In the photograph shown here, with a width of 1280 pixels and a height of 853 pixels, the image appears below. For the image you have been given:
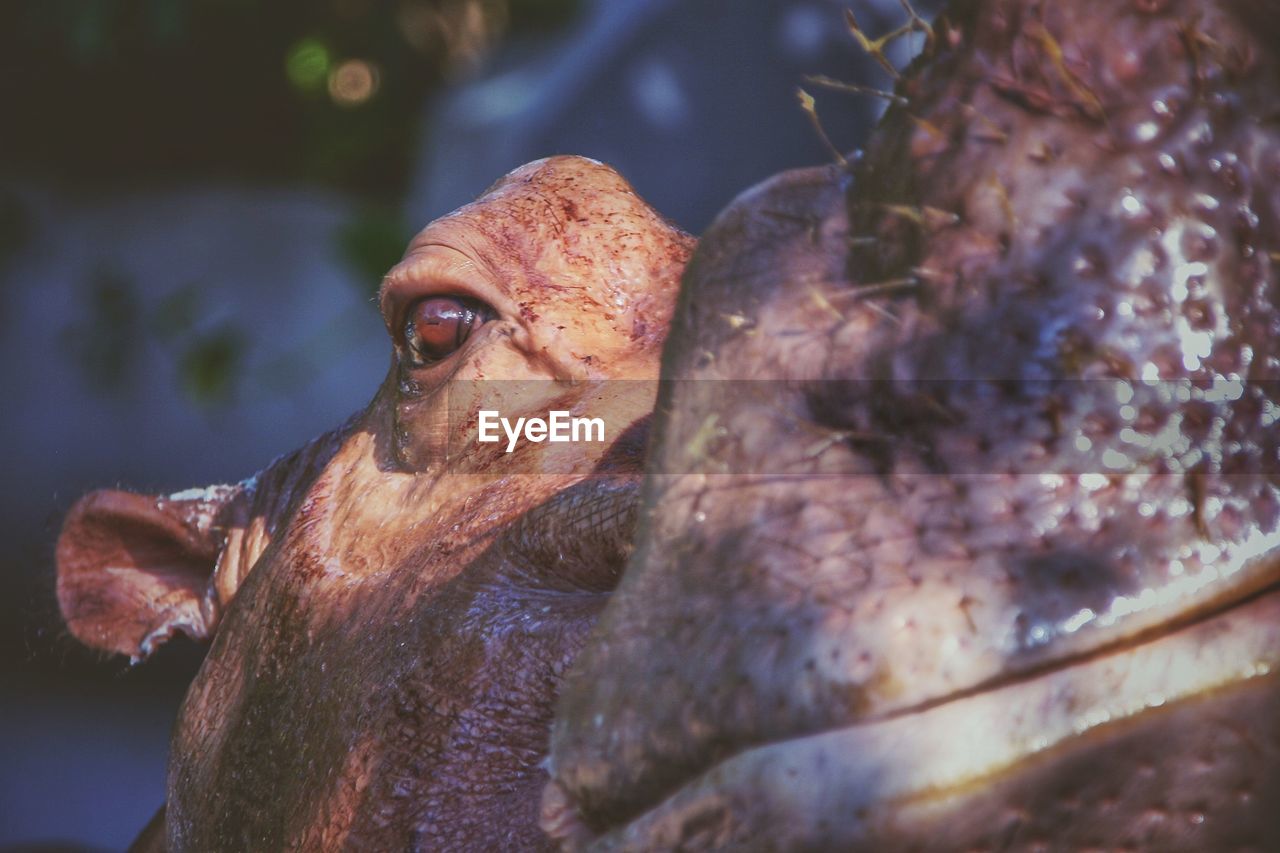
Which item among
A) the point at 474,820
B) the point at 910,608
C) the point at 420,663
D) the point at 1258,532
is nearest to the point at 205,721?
the point at 420,663

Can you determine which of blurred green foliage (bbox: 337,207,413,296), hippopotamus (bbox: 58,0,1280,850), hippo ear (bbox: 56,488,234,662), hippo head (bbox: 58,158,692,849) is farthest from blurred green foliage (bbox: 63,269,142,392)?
hippopotamus (bbox: 58,0,1280,850)

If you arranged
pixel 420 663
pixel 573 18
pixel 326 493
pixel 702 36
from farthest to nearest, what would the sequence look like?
pixel 573 18, pixel 702 36, pixel 326 493, pixel 420 663

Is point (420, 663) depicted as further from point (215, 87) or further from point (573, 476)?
point (215, 87)

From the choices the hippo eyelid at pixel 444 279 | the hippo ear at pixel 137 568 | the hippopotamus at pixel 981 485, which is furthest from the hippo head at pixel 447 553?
the hippopotamus at pixel 981 485

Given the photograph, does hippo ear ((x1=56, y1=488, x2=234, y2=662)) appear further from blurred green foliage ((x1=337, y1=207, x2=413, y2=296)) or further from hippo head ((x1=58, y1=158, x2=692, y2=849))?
blurred green foliage ((x1=337, y1=207, x2=413, y2=296))

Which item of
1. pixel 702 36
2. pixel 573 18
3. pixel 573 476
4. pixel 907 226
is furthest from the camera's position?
pixel 573 18

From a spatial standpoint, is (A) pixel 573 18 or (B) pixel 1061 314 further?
(A) pixel 573 18
